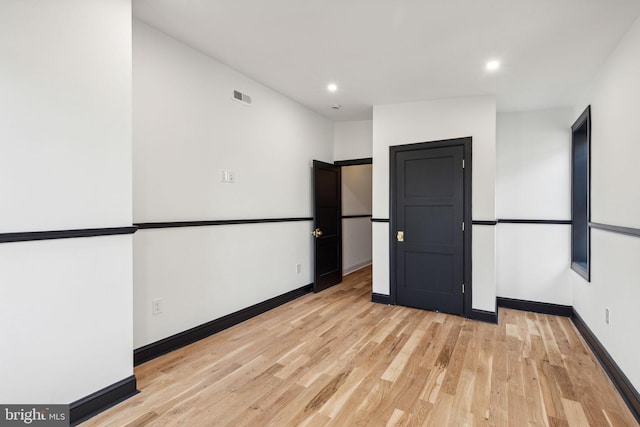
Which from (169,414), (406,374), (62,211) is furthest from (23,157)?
(406,374)

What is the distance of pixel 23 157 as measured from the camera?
163 centimetres

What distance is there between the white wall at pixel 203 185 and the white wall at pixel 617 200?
324 centimetres

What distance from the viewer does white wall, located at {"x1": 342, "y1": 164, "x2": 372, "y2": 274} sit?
19.6 feet

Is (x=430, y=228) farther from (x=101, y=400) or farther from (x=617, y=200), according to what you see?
(x=101, y=400)

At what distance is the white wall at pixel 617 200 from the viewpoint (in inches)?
84.4

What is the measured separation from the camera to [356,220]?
6.37 m

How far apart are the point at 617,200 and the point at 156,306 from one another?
3.79m

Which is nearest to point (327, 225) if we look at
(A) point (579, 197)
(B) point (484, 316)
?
(B) point (484, 316)

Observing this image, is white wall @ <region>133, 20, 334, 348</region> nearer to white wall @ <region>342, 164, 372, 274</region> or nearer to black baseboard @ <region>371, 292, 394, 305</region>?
black baseboard @ <region>371, 292, 394, 305</region>

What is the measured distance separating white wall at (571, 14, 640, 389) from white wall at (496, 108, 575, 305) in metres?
0.90

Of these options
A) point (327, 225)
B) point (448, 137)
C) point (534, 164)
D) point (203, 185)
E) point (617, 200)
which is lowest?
point (327, 225)

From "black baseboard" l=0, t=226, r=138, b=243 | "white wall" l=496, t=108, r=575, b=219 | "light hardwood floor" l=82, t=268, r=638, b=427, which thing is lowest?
"light hardwood floor" l=82, t=268, r=638, b=427

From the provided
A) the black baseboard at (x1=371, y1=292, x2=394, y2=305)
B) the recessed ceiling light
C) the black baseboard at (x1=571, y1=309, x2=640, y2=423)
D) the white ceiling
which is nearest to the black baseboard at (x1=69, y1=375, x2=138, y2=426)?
the white ceiling

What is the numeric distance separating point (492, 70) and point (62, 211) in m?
3.68
